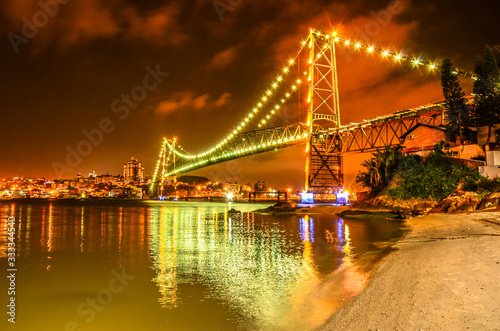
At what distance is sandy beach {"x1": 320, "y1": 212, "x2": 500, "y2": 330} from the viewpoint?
14.1 feet

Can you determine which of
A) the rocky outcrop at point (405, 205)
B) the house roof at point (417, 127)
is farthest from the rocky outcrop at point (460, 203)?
the house roof at point (417, 127)

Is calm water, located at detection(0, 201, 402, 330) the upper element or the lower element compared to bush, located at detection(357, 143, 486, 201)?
lower

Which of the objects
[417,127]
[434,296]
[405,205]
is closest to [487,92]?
[417,127]

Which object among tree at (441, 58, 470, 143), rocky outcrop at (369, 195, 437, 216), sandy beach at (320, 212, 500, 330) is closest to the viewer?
sandy beach at (320, 212, 500, 330)

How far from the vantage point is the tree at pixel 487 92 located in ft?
93.6

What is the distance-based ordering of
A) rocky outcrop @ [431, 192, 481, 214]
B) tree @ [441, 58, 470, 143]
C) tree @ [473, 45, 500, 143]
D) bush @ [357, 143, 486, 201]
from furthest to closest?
tree @ [441, 58, 470, 143], tree @ [473, 45, 500, 143], bush @ [357, 143, 486, 201], rocky outcrop @ [431, 192, 481, 214]

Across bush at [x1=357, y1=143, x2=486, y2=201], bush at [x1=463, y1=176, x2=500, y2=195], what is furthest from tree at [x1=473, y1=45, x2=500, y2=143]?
bush at [x1=463, y1=176, x2=500, y2=195]

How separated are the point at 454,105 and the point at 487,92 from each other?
2592 mm

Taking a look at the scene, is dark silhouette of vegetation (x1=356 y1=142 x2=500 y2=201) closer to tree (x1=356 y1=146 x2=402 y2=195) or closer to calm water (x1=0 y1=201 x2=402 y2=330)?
tree (x1=356 y1=146 x2=402 y2=195)

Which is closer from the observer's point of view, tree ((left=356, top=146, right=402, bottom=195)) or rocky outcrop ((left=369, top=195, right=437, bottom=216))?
rocky outcrop ((left=369, top=195, right=437, bottom=216))

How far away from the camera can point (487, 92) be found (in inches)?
1185
